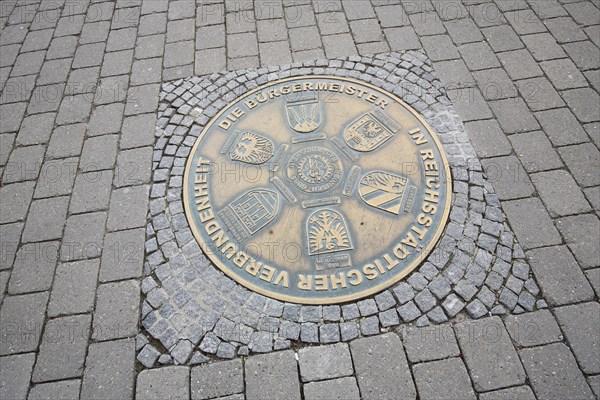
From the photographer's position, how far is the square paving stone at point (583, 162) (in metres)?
3.31

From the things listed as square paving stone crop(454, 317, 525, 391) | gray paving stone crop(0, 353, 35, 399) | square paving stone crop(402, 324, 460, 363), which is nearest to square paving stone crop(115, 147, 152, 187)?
gray paving stone crop(0, 353, 35, 399)

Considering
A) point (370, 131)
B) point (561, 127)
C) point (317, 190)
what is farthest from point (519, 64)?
point (317, 190)

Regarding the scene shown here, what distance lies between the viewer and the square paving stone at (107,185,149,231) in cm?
327

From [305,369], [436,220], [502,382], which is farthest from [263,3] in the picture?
[502,382]

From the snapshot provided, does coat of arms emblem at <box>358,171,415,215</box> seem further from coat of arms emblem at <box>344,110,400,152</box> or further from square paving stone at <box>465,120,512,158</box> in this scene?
square paving stone at <box>465,120,512,158</box>

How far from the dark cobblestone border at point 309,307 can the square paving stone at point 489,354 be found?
90 millimetres

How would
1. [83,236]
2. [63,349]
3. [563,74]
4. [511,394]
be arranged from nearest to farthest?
[511,394] < [63,349] < [83,236] < [563,74]

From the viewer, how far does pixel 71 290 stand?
2.98 metres

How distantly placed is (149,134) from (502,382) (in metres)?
3.28

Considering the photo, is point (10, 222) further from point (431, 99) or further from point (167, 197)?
point (431, 99)

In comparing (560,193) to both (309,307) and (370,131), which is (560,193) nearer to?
(370,131)

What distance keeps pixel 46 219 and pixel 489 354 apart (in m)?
3.33

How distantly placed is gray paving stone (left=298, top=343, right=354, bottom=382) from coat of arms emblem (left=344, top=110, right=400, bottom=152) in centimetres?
162

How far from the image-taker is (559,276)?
2.87 meters
